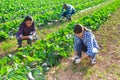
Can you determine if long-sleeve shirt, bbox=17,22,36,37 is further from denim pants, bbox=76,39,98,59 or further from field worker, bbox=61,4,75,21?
field worker, bbox=61,4,75,21

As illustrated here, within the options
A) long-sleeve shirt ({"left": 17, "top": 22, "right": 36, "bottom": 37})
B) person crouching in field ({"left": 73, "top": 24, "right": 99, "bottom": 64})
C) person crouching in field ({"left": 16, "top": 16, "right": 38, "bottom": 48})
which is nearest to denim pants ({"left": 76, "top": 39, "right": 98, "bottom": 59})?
person crouching in field ({"left": 73, "top": 24, "right": 99, "bottom": 64})

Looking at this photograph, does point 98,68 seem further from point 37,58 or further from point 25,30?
point 25,30

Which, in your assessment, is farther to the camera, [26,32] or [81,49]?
[26,32]

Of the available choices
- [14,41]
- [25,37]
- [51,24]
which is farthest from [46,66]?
[51,24]

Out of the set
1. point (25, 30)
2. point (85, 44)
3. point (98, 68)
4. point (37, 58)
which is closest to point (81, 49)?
point (85, 44)

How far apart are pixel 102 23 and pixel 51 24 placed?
2661 millimetres

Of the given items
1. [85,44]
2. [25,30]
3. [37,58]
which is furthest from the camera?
[25,30]

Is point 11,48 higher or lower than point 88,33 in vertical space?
lower

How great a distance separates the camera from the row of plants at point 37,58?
20.8ft

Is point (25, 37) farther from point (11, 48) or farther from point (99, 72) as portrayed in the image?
point (99, 72)

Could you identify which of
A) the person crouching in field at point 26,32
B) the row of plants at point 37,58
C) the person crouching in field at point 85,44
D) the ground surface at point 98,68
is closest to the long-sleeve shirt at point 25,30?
the person crouching in field at point 26,32

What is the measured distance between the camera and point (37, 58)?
738 centimetres

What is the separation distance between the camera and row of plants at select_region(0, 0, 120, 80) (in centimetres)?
634

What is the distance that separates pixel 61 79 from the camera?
22.8 feet
